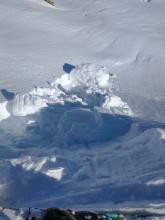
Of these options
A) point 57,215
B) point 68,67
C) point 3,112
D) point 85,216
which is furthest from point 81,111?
point 57,215

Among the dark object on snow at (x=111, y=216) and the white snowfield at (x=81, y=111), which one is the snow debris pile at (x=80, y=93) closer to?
the white snowfield at (x=81, y=111)

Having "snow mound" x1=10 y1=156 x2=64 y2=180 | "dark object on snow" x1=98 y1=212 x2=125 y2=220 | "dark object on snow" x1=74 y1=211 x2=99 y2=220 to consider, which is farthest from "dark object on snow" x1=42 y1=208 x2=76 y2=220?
"snow mound" x1=10 y1=156 x2=64 y2=180

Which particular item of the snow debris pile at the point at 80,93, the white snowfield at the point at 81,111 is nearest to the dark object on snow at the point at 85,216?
the white snowfield at the point at 81,111

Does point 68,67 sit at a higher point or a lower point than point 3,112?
higher

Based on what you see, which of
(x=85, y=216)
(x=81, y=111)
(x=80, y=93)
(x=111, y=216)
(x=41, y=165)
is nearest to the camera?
(x=85, y=216)

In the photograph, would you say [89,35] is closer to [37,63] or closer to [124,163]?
[37,63]

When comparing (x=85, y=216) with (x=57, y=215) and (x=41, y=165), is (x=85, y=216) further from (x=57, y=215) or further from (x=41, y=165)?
(x=41, y=165)

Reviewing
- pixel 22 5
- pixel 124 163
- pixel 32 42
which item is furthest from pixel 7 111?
pixel 22 5
